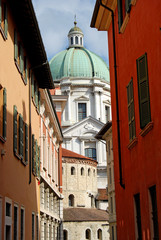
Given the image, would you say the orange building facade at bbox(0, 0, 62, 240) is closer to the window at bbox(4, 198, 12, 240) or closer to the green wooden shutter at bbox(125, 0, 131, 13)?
the window at bbox(4, 198, 12, 240)

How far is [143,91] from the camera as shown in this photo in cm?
1211

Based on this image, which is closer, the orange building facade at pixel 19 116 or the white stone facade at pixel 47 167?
the orange building facade at pixel 19 116

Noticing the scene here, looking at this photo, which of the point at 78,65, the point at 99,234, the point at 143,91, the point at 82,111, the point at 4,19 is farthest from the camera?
the point at 78,65

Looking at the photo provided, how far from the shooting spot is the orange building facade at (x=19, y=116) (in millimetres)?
13688

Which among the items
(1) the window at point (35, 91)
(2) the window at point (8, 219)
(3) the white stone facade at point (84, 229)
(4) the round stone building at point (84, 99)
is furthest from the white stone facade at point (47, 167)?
(4) the round stone building at point (84, 99)

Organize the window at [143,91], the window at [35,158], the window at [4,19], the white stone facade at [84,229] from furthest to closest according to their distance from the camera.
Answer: the white stone facade at [84,229] → the window at [35,158] → the window at [4,19] → the window at [143,91]

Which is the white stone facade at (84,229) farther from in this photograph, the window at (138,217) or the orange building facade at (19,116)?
the window at (138,217)

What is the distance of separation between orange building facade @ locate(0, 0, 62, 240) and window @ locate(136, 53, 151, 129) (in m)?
3.73

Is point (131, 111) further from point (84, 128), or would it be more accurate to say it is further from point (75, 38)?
point (75, 38)

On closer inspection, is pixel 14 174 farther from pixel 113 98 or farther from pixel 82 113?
pixel 82 113

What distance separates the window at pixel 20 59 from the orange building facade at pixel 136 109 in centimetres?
301

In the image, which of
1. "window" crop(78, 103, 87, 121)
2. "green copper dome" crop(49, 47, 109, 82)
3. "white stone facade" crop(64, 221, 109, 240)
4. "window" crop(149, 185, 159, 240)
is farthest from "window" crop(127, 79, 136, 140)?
"green copper dome" crop(49, 47, 109, 82)

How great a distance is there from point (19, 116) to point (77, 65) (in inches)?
2468

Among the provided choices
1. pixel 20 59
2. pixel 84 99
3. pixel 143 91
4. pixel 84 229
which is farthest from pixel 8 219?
pixel 84 99
